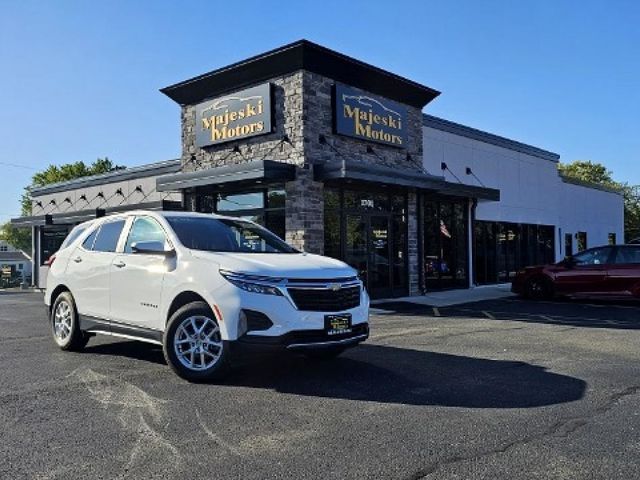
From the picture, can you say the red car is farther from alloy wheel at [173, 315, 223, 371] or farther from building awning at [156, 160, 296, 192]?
alloy wheel at [173, 315, 223, 371]

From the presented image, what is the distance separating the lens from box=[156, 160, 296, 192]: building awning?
13578mm

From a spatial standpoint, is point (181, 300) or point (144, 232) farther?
point (144, 232)

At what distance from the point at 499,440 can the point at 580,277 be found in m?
12.3

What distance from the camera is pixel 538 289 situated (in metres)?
16.4

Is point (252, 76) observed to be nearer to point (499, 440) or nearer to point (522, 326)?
point (522, 326)

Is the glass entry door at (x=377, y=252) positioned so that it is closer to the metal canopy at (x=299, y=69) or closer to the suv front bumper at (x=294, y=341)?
the metal canopy at (x=299, y=69)

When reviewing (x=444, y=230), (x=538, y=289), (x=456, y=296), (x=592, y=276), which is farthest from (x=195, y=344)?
(x=444, y=230)

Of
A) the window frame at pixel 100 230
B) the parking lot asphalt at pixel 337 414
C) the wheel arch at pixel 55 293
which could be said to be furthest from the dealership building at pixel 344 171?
the parking lot asphalt at pixel 337 414

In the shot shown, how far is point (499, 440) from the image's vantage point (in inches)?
167

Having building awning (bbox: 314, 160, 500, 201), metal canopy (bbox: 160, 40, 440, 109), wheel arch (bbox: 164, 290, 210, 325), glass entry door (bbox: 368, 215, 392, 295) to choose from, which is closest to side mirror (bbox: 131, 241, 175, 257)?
wheel arch (bbox: 164, 290, 210, 325)

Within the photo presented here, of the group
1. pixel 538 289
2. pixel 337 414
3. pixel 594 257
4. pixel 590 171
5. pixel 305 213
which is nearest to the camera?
pixel 337 414

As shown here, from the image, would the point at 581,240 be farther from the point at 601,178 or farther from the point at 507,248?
Result: the point at 601,178

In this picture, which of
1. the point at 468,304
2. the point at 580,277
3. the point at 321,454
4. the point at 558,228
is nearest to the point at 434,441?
the point at 321,454

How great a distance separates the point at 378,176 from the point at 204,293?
29.7 ft
